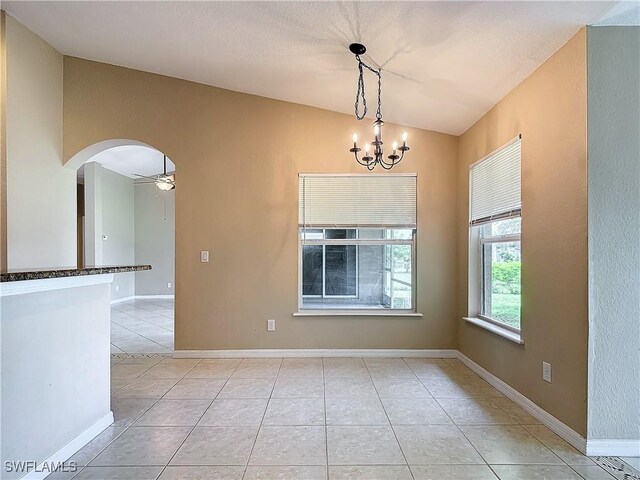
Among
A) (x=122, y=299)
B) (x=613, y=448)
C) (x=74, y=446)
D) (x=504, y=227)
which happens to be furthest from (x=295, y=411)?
(x=122, y=299)

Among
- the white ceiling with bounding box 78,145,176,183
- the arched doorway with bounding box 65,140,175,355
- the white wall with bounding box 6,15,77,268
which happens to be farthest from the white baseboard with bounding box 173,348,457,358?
the white ceiling with bounding box 78,145,176,183

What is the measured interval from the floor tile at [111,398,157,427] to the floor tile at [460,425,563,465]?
238cm

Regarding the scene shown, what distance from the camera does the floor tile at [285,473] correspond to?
1897mm

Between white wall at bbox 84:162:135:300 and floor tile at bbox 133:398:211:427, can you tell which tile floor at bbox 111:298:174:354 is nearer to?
white wall at bbox 84:162:135:300

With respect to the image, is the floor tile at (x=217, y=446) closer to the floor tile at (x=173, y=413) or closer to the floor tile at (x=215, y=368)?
the floor tile at (x=173, y=413)

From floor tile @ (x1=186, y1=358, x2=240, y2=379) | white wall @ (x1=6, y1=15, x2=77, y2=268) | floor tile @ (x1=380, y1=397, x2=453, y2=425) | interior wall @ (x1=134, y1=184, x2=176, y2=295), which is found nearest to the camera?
floor tile @ (x1=380, y1=397, x2=453, y2=425)

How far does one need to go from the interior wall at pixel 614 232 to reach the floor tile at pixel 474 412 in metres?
0.59

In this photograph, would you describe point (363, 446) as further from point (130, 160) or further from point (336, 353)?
point (130, 160)

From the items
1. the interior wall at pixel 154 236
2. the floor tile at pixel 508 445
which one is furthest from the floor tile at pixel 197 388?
the interior wall at pixel 154 236

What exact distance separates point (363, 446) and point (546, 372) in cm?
139

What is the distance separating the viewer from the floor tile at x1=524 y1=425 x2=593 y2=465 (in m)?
2.05

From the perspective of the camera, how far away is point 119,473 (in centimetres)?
194

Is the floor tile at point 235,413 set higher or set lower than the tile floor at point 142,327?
higher

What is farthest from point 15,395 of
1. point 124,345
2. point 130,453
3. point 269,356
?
point 124,345
